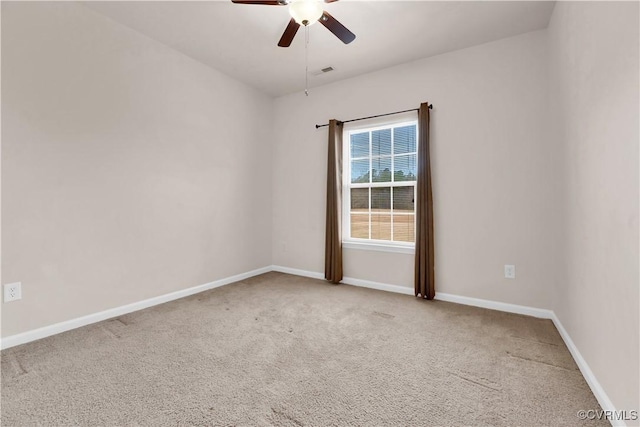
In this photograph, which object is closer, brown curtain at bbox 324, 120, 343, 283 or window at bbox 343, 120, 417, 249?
window at bbox 343, 120, 417, 249

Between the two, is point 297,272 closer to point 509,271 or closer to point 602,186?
point 509,271

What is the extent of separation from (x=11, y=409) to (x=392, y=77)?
13.6 ft

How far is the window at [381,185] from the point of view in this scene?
11.4 ft

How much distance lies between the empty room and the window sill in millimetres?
35

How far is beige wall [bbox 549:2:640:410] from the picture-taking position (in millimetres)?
1238

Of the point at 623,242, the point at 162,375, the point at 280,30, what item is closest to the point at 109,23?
the point at 280,30

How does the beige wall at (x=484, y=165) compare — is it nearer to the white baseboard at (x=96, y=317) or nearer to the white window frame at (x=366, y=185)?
the white window frame at (x=366, y=185)

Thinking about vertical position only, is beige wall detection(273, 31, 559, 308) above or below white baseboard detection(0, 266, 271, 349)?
above

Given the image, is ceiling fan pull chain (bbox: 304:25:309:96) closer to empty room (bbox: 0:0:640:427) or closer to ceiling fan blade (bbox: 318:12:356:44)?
empty room (bbox: 0:0:640:427)

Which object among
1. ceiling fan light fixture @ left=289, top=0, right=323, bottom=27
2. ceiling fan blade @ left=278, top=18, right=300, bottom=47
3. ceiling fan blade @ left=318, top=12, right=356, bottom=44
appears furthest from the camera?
ceiling fan blade @ left=278, top=18, right=300, bottom=47

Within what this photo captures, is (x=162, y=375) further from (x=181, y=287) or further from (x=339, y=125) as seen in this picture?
(x=339, y=125)

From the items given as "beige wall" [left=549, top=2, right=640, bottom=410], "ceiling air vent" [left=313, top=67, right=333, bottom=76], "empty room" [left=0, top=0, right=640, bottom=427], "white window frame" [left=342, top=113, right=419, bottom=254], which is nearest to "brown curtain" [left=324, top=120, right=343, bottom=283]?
"empty room" [left=0, top=0, right=640, bottom=427]

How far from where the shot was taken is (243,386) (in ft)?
5.44

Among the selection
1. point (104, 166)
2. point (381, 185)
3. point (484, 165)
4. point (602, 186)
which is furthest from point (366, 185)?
point (104, 166)
